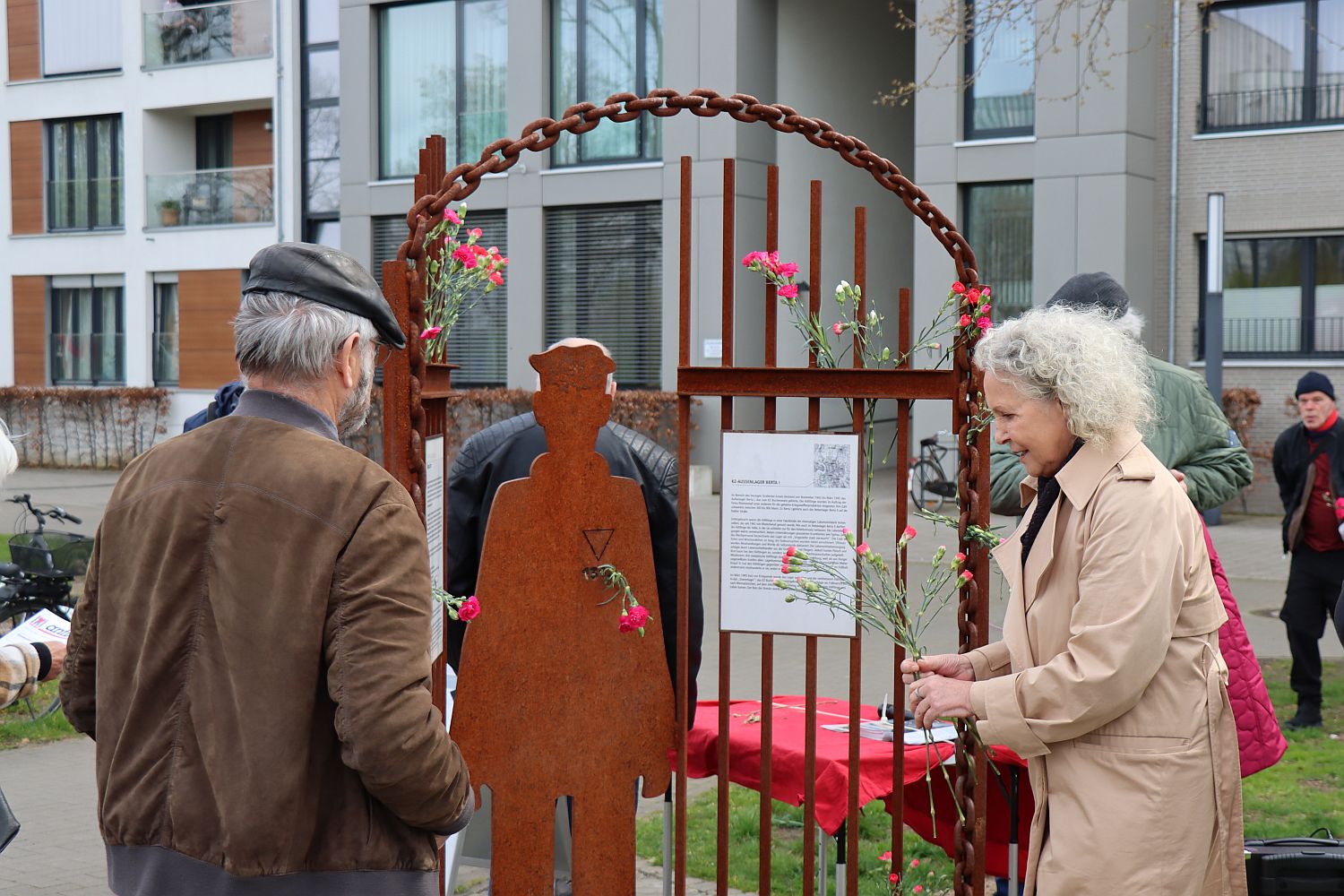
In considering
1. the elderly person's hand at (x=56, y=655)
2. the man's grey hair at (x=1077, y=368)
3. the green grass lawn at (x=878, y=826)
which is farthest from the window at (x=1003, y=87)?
the elderly person's hand at (x=56, y=655)

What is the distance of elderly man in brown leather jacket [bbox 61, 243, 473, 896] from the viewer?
2.21 meters

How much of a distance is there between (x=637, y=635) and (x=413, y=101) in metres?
20.7

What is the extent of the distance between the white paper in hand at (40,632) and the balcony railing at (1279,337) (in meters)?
16.8

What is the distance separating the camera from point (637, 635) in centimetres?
375

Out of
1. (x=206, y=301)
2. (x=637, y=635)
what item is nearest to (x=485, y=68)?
(x=206, y=301)

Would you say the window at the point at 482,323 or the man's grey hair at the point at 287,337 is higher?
the window at the point at 482,323

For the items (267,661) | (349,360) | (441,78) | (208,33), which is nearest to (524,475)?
(349,360)

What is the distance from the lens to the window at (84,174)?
27578mm


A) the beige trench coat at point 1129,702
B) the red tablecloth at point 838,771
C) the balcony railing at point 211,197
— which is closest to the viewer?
the beige trench coat at point 1129,702

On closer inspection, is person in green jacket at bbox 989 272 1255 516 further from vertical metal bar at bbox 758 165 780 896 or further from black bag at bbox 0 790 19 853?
black bag at bbox 0 790 19 853

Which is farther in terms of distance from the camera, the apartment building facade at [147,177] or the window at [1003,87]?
the apartment building facade at [147,177]

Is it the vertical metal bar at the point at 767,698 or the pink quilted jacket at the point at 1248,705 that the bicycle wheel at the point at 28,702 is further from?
the pink quilted jacket at the point at 1248,705

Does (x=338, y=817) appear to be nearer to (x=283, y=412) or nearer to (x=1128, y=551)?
(x=283, y=412)

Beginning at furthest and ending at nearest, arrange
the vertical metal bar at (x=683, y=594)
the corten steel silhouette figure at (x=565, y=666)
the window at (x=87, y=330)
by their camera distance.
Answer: the window at (x=87, y=330) → the corten steel silhouette figure at (x=565, y=666) → the vertical metal bar at (x=683, y=594)
